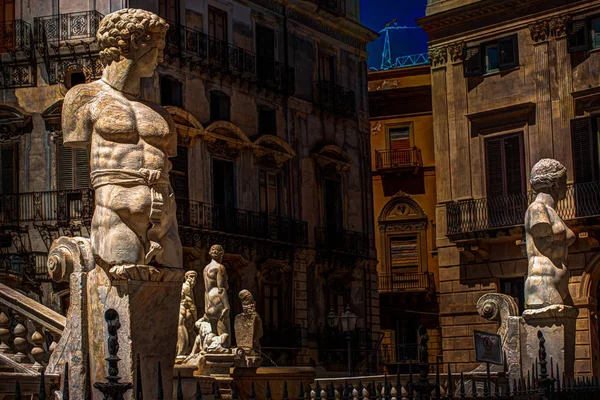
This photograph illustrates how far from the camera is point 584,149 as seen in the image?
29328 millimetres

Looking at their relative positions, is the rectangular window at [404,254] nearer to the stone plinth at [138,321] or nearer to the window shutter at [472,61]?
the window shutter at [472,61]

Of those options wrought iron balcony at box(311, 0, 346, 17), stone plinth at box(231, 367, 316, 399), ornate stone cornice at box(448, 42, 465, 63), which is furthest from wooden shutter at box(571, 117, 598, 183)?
stone plinth at box(231, 367, 316, 399)

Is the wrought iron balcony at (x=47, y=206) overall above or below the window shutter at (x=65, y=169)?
below

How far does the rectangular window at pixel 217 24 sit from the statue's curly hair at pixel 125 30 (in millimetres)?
24956

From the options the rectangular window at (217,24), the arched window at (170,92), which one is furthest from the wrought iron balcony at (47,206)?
the rectangular window at (217,24)

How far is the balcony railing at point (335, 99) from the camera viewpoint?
36500mm

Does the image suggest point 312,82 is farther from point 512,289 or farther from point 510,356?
point 510,356

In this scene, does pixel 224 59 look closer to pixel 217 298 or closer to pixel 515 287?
pixel 515 287

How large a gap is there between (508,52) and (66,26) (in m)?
11.5

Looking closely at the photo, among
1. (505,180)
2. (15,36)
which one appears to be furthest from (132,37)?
(505,180)

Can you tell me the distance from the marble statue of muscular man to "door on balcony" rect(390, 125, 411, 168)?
120ft

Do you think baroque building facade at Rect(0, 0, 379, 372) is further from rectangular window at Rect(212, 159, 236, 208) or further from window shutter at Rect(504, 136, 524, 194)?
window shutter at Rect(504, 136, 524, 194)

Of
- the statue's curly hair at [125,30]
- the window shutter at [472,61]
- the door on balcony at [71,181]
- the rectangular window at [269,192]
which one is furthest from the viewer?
the rectangular window at [269,192]

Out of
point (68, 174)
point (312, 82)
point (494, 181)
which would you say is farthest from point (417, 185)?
point (68, 174)
